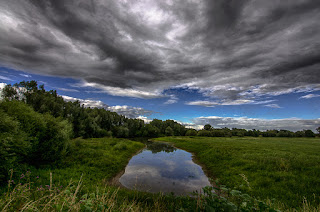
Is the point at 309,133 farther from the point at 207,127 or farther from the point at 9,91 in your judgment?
the point at 9,91

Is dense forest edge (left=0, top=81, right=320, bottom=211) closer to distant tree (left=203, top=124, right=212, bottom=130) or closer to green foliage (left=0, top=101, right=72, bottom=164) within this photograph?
green foliage (left=0, top=101, right=72, bottom=164)

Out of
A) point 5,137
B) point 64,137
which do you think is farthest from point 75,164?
point 5,137

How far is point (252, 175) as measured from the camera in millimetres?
16516

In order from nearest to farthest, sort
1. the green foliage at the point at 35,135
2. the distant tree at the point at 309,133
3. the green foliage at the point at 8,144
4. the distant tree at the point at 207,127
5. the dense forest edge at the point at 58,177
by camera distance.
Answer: the dense forest edge at the point at 58,177, the green foliage at the point at 8,144, the green foliage at the point at 35,135, the distant tree at the point at 309,133, the distant tree at the point at 207,127

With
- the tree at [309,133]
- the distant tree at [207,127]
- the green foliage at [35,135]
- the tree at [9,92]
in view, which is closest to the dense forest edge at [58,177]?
the green foliage at [35,135]

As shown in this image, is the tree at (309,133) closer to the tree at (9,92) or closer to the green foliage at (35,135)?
the green foliage at (35,135)

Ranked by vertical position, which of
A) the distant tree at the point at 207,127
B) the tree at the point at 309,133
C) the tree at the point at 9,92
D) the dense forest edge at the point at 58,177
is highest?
the tree at the point at 9,92

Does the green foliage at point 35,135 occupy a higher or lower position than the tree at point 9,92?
lower

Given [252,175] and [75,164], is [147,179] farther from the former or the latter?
[252,175]

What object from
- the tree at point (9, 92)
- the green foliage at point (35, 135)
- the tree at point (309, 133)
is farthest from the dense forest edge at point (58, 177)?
the tree at point (309, 133)

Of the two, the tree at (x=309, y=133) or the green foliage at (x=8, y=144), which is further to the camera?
the tree at (x=309, y=133)

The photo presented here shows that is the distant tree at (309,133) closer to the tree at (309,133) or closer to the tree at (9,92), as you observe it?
the tree at (309,133)

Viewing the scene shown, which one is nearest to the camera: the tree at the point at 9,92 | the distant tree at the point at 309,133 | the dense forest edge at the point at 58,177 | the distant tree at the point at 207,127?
the dense forest edge at the point at 58,177

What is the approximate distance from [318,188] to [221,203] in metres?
15.0
